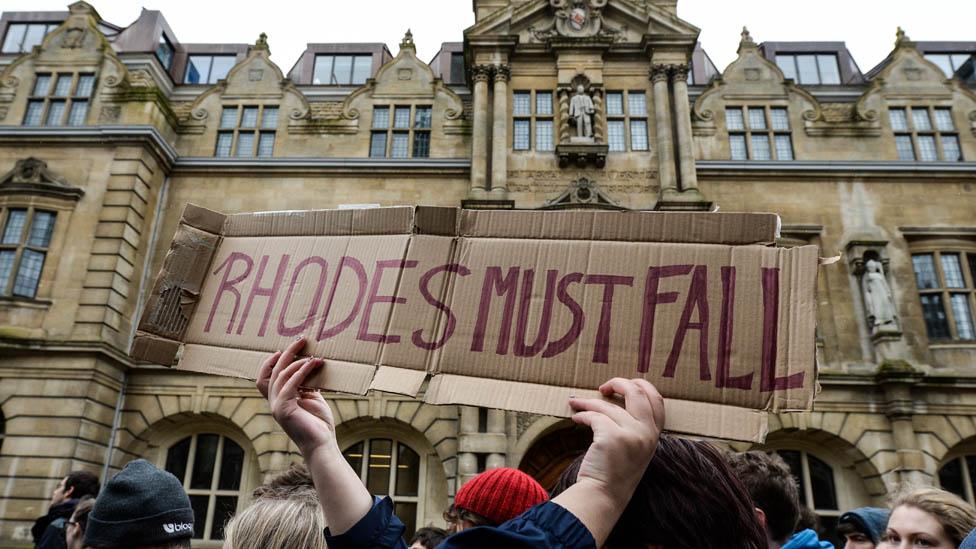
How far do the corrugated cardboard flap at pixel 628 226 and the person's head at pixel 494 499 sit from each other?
1642 mm

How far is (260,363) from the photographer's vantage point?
6.88 feet

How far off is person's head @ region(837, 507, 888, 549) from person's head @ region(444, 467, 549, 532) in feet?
6.99

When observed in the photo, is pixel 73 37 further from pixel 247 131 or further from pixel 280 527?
pixel 280 527

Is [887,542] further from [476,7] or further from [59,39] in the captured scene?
[59,39]

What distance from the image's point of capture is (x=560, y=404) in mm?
1704

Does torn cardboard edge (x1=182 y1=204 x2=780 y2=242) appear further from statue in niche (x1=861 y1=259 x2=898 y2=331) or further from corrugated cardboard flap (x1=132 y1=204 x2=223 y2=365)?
statue in niche (x1=861 y1=259 x2=898 y2=331)

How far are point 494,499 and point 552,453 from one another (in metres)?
9.59

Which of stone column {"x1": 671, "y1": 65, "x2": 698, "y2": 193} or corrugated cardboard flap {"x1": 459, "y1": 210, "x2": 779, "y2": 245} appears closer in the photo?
corrugated cardboard flap {"x1": 459, "y1": 210, "x2": 779, "y2": 245}

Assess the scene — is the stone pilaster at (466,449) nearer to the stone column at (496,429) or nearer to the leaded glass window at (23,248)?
the stone column at (496,429)

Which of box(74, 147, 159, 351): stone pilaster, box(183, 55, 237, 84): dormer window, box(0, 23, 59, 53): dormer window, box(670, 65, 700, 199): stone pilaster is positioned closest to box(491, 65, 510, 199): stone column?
box(670, 65, 700, 199): stone pilaster

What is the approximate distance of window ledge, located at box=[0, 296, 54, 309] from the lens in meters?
12.0

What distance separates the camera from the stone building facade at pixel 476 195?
456 inches

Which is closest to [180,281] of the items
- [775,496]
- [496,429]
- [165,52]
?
[775,496]

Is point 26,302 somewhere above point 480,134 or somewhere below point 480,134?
below
